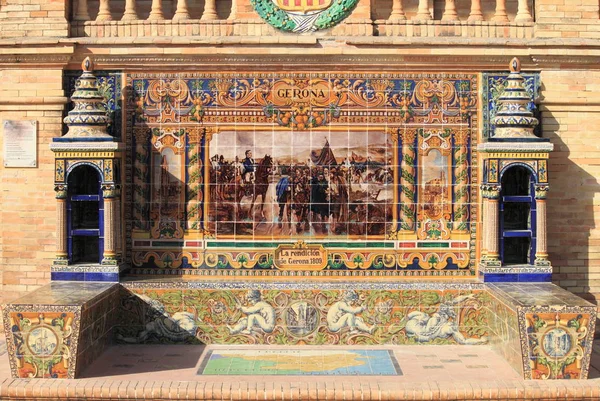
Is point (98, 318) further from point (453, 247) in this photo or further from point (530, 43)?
point (530, 43)

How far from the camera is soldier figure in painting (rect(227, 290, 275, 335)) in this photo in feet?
34.0

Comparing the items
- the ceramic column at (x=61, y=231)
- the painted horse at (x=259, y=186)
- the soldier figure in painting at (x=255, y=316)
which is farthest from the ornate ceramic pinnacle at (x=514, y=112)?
the ceramic column at (x=61, y=231)

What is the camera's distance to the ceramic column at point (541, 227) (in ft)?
33.9

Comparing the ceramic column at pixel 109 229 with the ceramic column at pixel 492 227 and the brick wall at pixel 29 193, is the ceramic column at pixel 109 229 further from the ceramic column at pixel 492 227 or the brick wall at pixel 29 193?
the ceramic column at pixel 492 227

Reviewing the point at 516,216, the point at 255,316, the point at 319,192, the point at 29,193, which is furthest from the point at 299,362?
the point at 29,193

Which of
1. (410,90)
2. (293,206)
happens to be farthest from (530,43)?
(293,206)

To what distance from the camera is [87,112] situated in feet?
34.0

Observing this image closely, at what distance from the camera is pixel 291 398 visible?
853 centimetres

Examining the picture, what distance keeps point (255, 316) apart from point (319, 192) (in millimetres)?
1804

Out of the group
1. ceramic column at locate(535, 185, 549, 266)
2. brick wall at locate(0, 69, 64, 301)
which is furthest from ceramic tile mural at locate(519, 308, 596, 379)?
brick wall at locate(0, 69, 64, 301)

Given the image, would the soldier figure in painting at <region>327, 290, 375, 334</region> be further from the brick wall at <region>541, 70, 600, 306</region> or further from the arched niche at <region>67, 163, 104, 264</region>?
the arched niche at <region>67, 163, 104, 264</region>

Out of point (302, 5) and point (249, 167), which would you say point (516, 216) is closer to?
point (249, 167)

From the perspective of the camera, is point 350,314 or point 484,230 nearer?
point 350,314

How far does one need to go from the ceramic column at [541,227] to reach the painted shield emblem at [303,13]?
3.34m
